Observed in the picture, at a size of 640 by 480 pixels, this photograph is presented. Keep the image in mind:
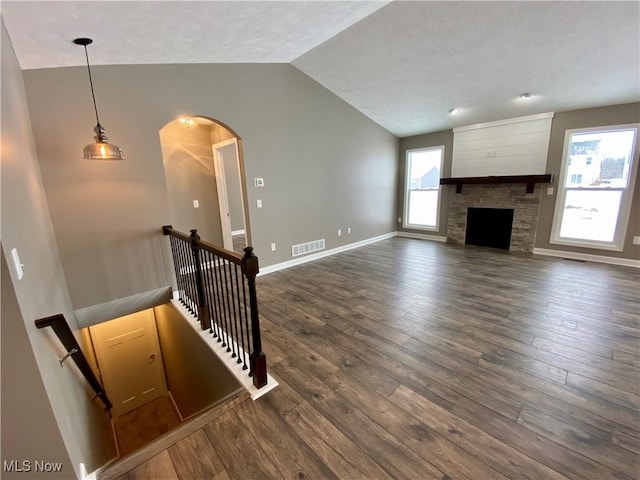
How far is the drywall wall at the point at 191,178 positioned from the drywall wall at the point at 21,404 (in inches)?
133

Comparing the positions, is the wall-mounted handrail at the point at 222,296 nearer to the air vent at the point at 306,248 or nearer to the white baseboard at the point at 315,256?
the white baseboard at the point at 315,256

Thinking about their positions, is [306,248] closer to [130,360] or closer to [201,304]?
[201,304]

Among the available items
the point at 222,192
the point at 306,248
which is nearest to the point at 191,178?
the point at 222,192

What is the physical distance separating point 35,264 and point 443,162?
6818 mm

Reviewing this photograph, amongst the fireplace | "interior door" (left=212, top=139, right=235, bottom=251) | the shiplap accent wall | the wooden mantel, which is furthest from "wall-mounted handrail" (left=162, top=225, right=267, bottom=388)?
the shiplap accent wall

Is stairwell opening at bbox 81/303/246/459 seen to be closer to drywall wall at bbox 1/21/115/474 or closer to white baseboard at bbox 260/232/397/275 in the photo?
drywall wall at bbox 1/21/115/474

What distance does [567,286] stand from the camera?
358cm

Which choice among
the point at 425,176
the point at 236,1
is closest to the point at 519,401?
the point at 236,1

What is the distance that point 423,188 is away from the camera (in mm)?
6684

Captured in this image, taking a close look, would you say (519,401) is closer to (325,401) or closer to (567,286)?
(325,401)

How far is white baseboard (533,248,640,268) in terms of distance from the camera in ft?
14.2

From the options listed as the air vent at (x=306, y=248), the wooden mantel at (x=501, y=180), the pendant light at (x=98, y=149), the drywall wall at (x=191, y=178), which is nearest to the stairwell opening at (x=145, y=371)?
the drywall wall at (x=191, y=178)

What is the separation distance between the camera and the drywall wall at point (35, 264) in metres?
1.27

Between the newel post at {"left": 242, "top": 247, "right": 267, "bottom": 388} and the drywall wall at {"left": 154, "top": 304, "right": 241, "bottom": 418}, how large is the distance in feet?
0.98
